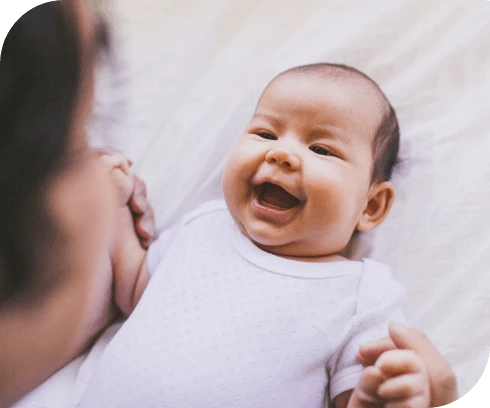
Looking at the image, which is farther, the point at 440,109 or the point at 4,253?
the point at 440,109

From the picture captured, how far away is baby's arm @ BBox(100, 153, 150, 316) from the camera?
26.9 inches

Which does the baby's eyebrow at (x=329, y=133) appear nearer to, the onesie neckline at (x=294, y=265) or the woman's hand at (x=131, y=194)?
the onesie neckline at (x=294, y=265)

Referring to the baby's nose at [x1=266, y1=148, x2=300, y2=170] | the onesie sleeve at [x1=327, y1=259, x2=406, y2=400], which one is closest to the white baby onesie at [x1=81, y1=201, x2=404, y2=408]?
the onesie sleeve at [x1=327, y1=259, x2=406, y2=400]

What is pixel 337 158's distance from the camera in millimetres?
634

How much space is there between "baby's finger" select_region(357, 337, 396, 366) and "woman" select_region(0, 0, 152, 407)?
33 cm

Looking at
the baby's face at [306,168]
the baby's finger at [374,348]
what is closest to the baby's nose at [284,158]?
the baby's face at [306,168]

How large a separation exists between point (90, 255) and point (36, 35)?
12.1 inches

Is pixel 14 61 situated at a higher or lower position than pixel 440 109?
lower

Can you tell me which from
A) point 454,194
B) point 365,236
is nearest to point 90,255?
point 365,236

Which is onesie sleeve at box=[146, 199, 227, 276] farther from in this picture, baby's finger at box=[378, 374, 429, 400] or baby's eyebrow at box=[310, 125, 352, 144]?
baby's finger at box=[378, 374, 429, 400]

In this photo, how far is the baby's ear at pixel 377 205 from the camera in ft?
2.23

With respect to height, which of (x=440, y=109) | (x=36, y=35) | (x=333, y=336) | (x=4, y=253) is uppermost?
(x=440, y=109)

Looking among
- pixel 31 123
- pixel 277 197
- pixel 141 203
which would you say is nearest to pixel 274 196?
pixel 277 197

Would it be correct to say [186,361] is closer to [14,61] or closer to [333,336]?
[333,336]
